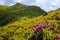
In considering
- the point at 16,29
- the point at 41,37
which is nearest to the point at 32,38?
the point at 41,37

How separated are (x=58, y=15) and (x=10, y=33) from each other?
23.5 feet

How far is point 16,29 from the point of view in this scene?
34.1 m

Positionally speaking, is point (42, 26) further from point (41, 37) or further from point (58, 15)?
point (58, 15)

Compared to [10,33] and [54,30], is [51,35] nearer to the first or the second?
[54,30]

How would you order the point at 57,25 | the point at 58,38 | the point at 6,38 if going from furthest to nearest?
the point at 6,38
the point at 57,25
the point at 58,38

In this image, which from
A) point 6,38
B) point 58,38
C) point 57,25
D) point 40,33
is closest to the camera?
point 58,38

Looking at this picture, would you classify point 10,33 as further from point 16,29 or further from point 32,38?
point 32,38

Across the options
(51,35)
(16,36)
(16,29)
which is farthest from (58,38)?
(16,29)

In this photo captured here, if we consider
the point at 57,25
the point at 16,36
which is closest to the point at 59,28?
the point at 57,25

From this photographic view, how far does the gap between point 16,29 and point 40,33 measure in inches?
276

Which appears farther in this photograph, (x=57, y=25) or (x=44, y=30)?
(x=57, y=25)

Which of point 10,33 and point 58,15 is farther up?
point 58,15

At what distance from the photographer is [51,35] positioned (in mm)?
27500

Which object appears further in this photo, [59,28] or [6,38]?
[6,38]
